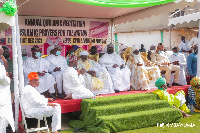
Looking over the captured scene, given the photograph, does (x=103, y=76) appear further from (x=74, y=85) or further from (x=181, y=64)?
(x=181, y=64)

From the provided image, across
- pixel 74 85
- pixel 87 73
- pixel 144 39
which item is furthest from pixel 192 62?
pixel 144 39

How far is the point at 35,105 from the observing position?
18.6 feet

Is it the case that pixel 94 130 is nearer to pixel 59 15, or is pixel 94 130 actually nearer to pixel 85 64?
pixel 85 64

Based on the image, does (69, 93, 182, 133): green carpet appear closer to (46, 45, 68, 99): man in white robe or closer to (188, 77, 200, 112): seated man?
(46, 45, 68, 99): man in white robe

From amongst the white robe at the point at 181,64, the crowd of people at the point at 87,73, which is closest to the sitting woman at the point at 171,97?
the crowd of people at the point at 87,73

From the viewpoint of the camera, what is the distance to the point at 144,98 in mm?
7395

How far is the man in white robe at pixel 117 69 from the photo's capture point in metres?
8.44

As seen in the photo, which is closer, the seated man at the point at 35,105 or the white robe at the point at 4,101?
the white robe at the point at 4,101

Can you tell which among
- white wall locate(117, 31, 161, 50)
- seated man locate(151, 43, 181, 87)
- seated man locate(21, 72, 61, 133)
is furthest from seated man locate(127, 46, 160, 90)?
white wall locate(117, 31, 161, 50)

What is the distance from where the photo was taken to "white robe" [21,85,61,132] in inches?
221

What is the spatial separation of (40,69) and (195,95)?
4.83m

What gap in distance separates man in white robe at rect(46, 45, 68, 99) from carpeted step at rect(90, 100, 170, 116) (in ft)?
5.10

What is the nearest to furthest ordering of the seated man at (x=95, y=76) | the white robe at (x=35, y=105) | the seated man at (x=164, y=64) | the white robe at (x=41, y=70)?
the white robe at (x=35, y=105), the white robe at (x=41, y=70), the seated man at (x=95, y=76), the seated man at (x=164, y=64)

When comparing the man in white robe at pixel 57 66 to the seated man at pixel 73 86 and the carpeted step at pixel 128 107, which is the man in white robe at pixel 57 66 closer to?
the seated man at pixel 73 86
